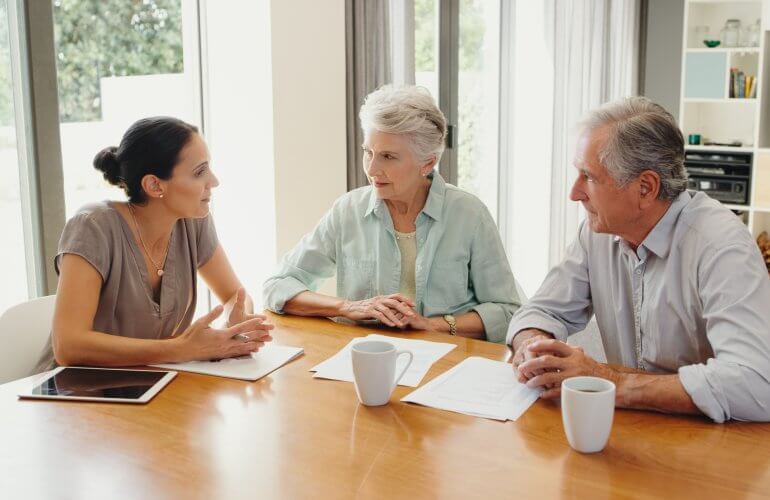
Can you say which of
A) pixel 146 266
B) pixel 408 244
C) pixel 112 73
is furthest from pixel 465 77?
pixel 146 266

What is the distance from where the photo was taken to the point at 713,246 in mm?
1656

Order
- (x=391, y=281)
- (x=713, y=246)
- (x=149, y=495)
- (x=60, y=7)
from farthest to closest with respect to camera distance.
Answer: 1. (x=60, y=7)
2. (x=391, y=281)
3. (x=713, y=246)
4. (x=149, y=495)

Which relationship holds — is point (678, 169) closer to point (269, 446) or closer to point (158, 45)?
point (269, 446)

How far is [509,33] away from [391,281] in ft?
11.3

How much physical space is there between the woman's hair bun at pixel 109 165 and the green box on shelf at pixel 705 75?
15.1 feet

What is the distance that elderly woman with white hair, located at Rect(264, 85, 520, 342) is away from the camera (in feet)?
7.38

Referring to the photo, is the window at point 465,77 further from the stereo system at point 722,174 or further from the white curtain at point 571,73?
the stereo system at point 722,174

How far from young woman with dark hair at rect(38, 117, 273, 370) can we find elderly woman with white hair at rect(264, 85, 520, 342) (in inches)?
10.5

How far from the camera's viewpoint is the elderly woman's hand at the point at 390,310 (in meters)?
2.05

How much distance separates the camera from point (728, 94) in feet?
18.1

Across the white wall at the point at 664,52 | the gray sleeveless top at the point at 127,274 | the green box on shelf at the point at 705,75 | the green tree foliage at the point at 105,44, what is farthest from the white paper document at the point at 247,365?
the white wall at the point at 664,52

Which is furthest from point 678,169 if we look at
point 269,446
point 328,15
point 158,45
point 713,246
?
point 158,45

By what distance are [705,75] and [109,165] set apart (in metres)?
4.67

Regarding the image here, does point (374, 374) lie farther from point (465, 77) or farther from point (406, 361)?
point (465, 77)
